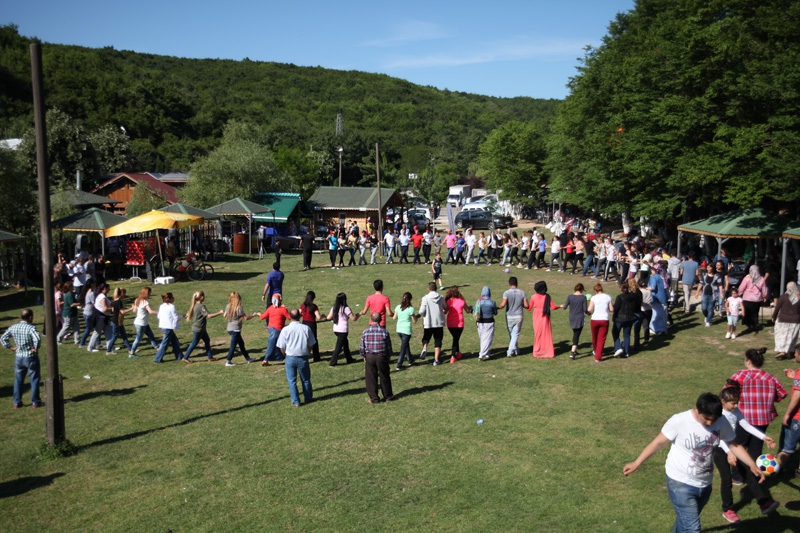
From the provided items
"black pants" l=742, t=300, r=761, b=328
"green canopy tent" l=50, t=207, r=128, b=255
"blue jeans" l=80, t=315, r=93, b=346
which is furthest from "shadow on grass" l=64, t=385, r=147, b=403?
"green canopy tent" l=50, t=207, r=128, b=255

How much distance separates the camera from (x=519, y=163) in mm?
59625

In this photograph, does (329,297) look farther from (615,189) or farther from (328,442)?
(615,189)

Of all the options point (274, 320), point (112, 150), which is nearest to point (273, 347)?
point (274, 320)

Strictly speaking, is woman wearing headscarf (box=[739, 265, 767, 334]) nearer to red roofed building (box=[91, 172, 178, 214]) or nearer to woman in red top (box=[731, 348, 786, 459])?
woman in red top (box=[731, 348, 786, 459])

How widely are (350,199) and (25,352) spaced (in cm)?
3517

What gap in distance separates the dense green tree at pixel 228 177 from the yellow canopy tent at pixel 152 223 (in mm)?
12642

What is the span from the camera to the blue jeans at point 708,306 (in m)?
15.8

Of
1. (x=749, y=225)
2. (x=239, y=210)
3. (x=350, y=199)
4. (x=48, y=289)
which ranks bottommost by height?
(x=48, y=289)

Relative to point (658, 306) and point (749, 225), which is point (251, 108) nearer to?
point (749, 225)

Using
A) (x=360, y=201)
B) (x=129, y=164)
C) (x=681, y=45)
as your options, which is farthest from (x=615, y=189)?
(x=129, y=164)

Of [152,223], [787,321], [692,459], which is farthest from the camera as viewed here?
[152,223]

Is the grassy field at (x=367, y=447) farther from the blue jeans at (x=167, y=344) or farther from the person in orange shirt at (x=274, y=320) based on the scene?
the person in orange shirt at (x=274, y=320)

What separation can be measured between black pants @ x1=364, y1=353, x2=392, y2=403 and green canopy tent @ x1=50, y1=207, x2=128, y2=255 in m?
16.9

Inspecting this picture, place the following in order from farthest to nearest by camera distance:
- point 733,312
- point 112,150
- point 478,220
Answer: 1. point 112,150
2. point 478,220
3. point 733,312
